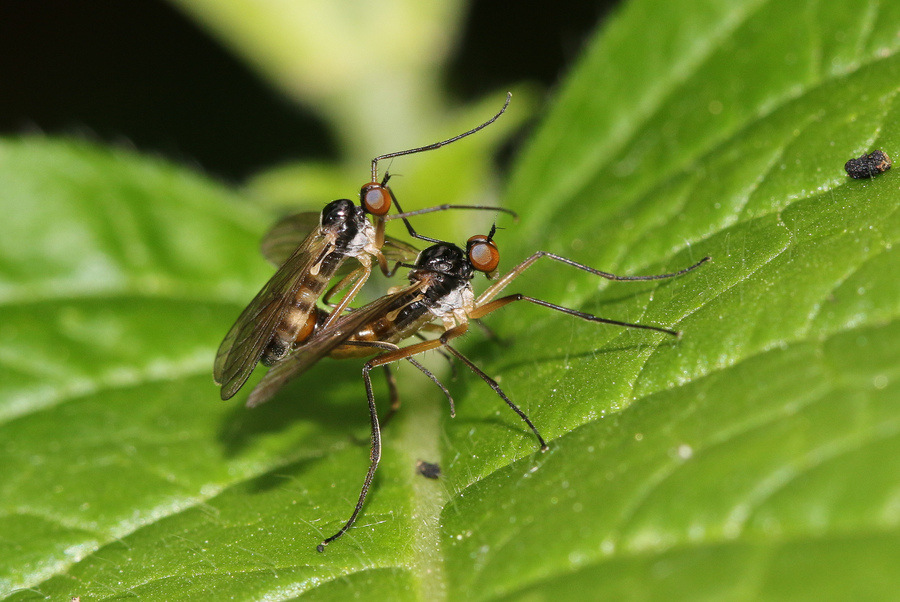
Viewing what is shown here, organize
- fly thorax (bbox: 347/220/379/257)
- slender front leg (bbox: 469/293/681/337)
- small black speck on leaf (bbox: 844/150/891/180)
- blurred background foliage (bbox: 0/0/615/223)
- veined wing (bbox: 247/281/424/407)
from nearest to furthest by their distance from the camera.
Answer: small black speck on leaf (bbox: 844/150/891/180), slender front leg (bbox: 469/293/681/337), veined wing (bbox: 247/281/424/407), fly thorax (bbox: 347/220/379/257), blurred background foliage (bbox: 0/0/615/223)

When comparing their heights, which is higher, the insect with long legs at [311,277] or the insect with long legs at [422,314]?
the insect with long legs at [311,277]

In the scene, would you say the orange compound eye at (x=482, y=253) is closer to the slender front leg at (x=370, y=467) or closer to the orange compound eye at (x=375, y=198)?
the orange compound eye at (x=375, y=198)

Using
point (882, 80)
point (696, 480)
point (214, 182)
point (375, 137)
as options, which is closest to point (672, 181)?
point (882, 80)

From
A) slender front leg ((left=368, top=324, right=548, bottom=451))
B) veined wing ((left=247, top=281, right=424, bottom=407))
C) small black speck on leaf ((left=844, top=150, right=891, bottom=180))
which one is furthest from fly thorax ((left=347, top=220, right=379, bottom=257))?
small black speck on leaf ((left=844, top=150, right=891, bottom=180))

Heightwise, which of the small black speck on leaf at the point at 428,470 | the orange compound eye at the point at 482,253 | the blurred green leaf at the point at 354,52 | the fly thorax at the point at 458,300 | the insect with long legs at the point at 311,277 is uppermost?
the blurred green leaf at the point at 354,52

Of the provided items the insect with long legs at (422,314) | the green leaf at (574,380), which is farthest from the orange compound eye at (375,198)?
the green leaf at (574,380)

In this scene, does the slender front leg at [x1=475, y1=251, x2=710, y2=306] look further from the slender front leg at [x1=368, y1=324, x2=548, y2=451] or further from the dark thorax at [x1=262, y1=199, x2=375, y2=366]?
the dark thorax at [x1=262, y1=199, x2=375, y2=366]

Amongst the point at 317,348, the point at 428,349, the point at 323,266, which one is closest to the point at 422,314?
the point at 428,349
